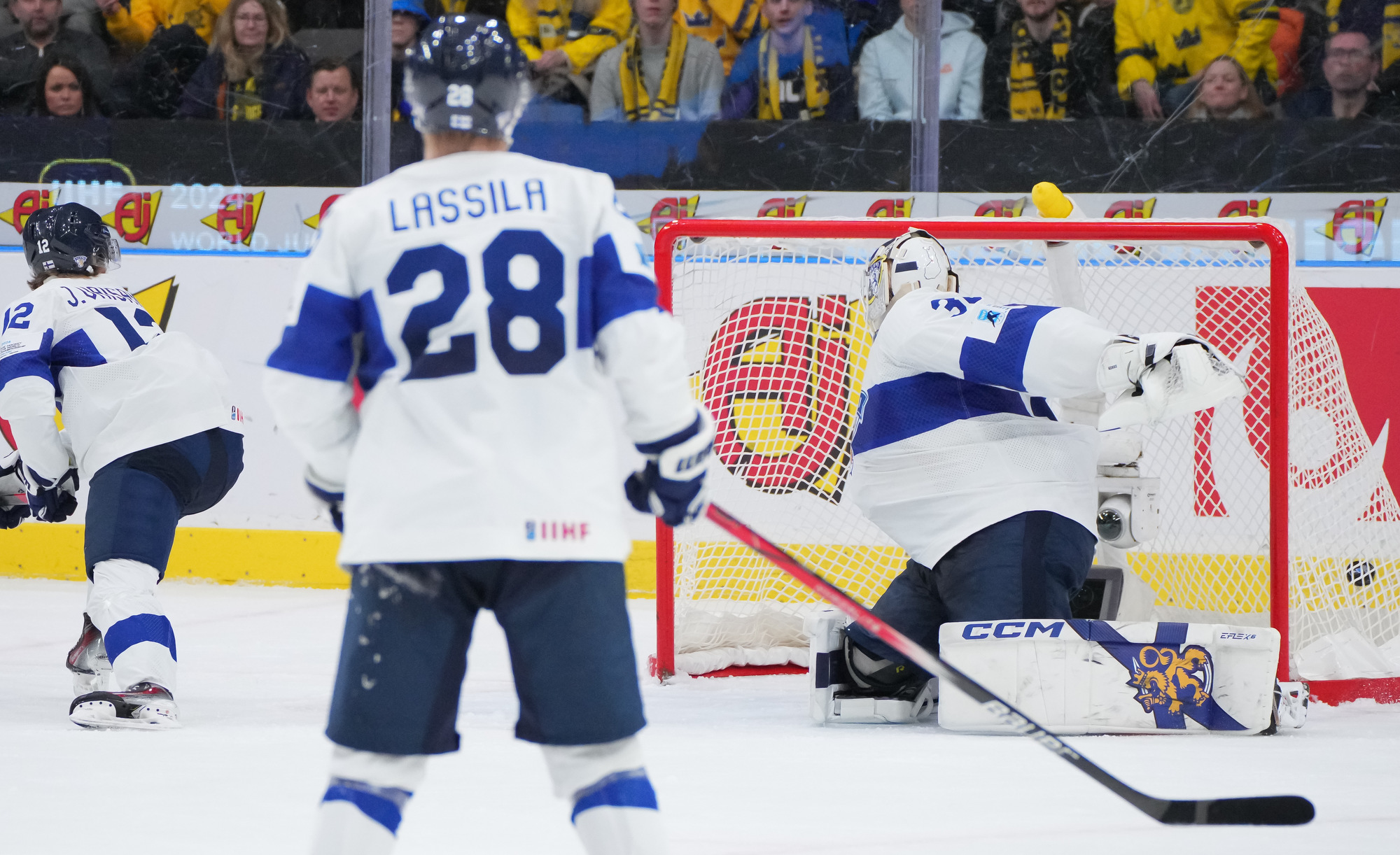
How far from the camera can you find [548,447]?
1485 millimetres

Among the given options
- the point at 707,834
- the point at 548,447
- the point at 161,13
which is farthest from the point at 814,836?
the point at 161,13

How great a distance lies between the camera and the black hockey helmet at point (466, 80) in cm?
155

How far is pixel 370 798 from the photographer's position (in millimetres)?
1469

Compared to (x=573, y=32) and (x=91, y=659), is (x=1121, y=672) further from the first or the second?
(x=573, y=32)

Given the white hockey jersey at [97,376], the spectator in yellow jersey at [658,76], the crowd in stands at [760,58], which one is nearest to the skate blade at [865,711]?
the white hockey jersey at [97,376]

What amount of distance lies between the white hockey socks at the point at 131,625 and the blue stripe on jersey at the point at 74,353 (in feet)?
1.31

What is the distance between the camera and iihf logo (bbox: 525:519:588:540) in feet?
4.79

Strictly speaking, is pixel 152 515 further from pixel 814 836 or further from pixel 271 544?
pixel 271 544

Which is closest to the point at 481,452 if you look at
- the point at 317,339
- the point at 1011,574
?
the point at 317,339

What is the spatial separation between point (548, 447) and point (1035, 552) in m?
1.60

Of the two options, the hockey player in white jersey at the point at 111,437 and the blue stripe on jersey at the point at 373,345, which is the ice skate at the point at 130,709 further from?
the blue stripe on jersey at the point at 373,345

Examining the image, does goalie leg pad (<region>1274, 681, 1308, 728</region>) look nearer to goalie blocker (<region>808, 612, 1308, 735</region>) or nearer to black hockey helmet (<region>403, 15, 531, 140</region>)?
goalie blocker (<region>808, 612, 1308, 735</region>)

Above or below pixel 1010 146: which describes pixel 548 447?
below

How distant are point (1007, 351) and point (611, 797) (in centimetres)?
144
